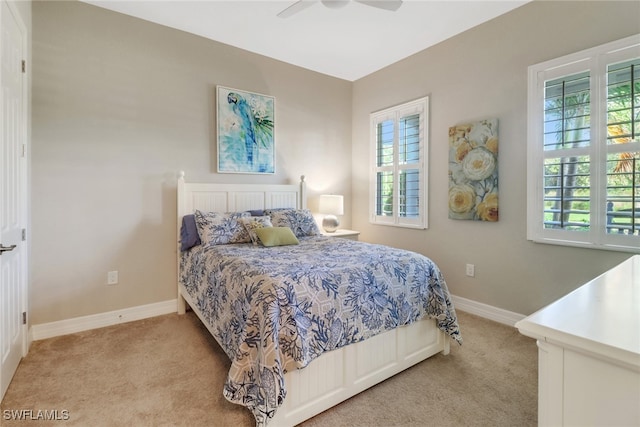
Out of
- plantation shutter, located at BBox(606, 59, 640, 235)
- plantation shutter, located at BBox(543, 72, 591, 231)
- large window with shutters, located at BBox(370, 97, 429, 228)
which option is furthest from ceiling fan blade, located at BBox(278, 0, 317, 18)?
plantation shutter, located at BBox(606, 59, 640, 235)

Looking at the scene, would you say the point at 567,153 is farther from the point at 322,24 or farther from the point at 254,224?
the point at 254,224

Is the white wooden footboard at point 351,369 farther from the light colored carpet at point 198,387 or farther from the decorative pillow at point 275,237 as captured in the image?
the decorative pillow at point 275,237

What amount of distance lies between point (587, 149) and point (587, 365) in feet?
7.86

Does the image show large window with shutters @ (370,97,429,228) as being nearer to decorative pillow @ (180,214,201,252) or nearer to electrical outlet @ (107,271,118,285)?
decorative pillow @ (180,214,201,252)

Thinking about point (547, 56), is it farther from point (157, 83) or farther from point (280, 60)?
point (157, 83)

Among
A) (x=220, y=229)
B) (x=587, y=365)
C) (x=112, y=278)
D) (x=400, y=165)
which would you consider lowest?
(x=112, y=278)

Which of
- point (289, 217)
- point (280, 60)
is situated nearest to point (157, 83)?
point (280, 60)

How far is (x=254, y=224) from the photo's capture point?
2.87 metres

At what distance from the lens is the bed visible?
147cm

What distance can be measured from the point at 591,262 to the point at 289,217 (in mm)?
2566

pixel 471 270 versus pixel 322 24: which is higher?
pixel 322 24

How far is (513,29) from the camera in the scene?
273 cm

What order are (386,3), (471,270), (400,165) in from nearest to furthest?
(386,3)
(471,270)
(400,165)

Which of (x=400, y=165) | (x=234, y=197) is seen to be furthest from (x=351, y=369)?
(x=400, y=165)
